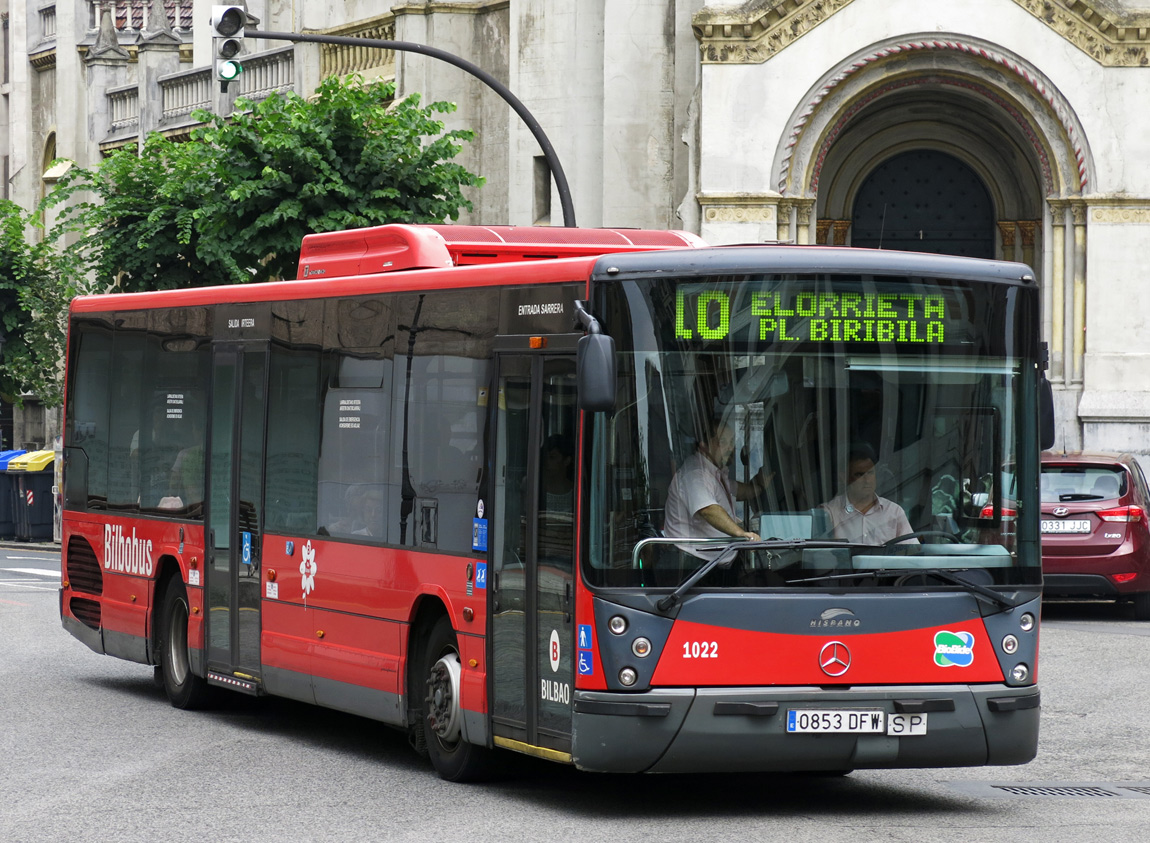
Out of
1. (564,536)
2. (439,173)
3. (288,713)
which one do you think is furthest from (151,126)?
(564,536)

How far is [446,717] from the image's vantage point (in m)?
9.89

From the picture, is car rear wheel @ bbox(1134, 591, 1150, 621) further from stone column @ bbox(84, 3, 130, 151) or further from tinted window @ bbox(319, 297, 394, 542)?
stone column @ bbox(84, 3, 130, 151)

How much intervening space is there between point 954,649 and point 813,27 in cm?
2018

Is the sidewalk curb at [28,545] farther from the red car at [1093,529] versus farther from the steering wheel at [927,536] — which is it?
the steering wheel at [927,536]

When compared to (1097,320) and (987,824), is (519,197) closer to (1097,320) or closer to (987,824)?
(1097,320)

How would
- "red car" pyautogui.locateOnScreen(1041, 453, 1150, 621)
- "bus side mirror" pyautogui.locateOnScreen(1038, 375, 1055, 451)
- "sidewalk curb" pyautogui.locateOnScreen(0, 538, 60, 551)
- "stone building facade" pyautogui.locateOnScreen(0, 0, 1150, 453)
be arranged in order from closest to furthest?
"bus side mirror" pyautogui.locateOnScreen(1038, 375, 1055, 451) < "red car" pyautogui.locateOnScreen(1041, 453, 1150, 621) < "stone building facade" pyautogui.locateOnScreen(0, 0, 1150, 453) < "sidewalk curb" pyautogui.locateOnScreen(0, 538, 60, 551)

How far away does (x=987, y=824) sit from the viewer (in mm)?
8781

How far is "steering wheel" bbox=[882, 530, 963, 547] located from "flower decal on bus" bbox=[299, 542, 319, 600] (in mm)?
3698

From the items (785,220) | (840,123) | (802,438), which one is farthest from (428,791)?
(840,123)

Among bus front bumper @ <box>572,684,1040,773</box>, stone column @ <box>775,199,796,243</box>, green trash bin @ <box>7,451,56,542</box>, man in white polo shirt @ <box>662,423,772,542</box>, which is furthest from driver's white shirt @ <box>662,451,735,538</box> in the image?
green trash bin @ <box>7,451,56,542</box>

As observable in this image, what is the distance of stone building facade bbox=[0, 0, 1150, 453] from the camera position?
27.6 metres

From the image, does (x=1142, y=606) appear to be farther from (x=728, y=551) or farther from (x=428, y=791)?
(x=728, y=551)

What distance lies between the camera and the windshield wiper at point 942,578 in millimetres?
8781

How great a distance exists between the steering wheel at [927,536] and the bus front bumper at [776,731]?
2.05 ft
